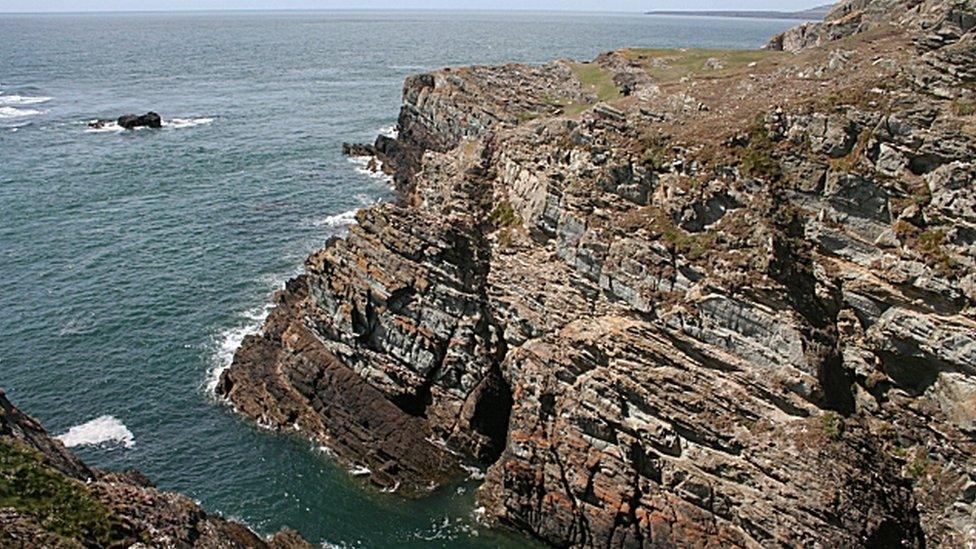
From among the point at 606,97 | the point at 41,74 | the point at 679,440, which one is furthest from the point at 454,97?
the point at 41,74

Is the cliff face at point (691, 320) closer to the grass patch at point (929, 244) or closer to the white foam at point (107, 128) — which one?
the grass patch at point (929, 244)

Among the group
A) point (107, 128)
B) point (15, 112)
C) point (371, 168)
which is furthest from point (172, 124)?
point (371, 168)

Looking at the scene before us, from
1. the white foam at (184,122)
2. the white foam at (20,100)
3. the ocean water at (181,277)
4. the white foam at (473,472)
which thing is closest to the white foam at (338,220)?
the ocean water at (181,277)

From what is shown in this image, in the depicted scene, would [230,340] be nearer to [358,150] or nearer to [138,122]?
[358,150]

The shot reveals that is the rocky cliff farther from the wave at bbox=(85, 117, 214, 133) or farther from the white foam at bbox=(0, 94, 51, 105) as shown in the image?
the white foam at bbox=(0, 94, 51, 105)

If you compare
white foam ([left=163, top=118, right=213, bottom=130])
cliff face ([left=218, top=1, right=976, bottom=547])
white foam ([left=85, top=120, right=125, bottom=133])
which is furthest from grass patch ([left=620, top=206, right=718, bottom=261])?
white foam ([left=85, top=120, right=125, bottom=133])
